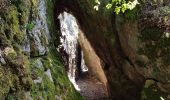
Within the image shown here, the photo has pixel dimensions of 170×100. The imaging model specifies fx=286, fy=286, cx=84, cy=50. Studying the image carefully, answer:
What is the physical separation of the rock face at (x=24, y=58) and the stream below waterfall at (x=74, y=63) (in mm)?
7822

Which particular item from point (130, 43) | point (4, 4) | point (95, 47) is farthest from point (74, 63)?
point (4, 4)

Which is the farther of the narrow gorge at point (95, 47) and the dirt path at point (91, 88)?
the dirt path at point (91, 88)

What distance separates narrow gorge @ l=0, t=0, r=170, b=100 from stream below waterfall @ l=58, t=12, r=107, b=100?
0.30 m

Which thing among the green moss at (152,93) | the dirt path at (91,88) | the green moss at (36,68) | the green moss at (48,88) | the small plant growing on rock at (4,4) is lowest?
the dirt path at (91,88)

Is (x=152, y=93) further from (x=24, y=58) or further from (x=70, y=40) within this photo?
(x=70, y=40)

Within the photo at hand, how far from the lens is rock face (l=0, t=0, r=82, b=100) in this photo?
456 centimetres

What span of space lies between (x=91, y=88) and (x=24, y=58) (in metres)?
11.4

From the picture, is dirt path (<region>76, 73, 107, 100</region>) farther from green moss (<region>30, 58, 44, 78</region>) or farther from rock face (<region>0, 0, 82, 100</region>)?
green moss (<region>30, 58, 44, 78</region>)

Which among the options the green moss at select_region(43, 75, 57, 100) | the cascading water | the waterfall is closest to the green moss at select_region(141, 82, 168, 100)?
the green moss at select_region(43, 75, 57, 100)

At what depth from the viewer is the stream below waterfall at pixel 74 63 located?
15.5 metres

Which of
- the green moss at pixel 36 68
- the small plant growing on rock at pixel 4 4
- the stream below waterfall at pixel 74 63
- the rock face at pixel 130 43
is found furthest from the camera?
the stream below waterfall at pixel 74 63

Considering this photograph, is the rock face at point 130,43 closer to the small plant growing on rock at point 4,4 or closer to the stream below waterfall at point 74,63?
the stream below waterfall at point 74,63

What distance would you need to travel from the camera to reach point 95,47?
1232cm

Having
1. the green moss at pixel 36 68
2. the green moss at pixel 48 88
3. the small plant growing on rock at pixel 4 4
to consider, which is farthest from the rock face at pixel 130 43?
the small plant growing on rock at pixel 4 4
